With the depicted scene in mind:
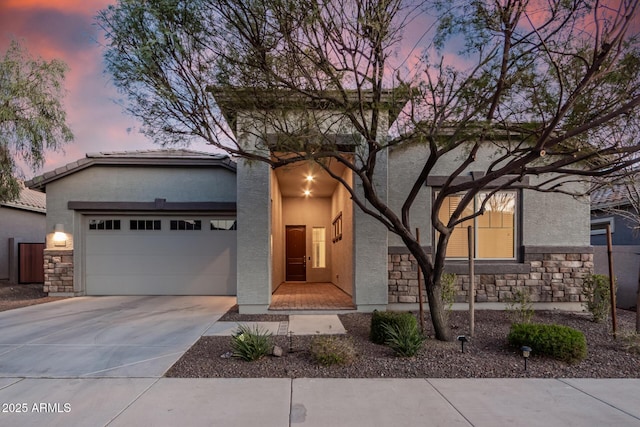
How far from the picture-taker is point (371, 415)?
11.7ft

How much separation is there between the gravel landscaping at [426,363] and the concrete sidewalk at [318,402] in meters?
0.19

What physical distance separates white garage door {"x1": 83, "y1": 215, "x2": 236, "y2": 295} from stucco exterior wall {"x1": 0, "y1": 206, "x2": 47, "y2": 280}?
4.38 meters

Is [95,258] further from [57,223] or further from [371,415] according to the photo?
[371,415]

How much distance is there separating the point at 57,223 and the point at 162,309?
15.7ft

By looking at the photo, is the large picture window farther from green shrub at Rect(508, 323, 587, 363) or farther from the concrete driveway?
the concrete driveway

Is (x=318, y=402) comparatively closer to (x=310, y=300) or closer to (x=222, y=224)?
(x=310, y=300)

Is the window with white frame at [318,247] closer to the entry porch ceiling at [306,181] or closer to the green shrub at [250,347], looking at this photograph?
the entry porch ceiling at [306,181]

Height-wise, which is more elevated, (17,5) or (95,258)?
(17,5)

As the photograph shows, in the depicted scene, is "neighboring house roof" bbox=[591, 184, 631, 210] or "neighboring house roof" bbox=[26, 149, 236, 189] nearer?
"neighboring house roof" bbox=[591, 184, 631, 210]

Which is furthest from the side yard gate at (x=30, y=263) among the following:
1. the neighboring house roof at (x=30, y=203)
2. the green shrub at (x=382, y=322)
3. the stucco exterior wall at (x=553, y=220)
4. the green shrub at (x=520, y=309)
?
the stucco exterior wall at (x=553, y=220)

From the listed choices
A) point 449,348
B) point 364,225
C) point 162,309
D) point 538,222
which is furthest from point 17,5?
point 538,222

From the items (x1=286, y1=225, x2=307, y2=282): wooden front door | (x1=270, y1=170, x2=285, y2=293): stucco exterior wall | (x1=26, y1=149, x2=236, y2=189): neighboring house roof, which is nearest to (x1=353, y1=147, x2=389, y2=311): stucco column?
(x1=270, y1=170, x2=285, y2=293): stucco exterior wall

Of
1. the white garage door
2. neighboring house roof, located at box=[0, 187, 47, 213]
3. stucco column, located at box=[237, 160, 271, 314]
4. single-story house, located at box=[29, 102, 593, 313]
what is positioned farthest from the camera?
neighboring house roof, located at box=[0, 187, 47, 213]

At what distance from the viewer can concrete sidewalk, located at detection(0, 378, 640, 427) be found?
347 cm
